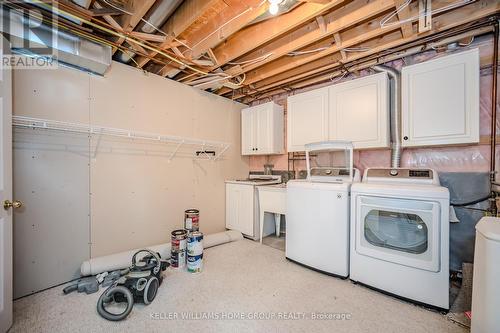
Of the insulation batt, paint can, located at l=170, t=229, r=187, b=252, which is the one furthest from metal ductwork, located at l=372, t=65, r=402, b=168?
paint can, located at l=170, t=229, r=187, b=252

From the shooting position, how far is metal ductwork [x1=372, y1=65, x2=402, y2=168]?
91.4 inches

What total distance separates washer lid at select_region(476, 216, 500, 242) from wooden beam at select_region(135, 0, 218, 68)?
2.26 m

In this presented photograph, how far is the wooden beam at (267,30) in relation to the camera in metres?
1.69

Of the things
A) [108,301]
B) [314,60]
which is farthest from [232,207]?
[314,60]

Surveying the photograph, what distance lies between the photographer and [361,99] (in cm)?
238

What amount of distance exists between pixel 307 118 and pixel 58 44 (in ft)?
8.71

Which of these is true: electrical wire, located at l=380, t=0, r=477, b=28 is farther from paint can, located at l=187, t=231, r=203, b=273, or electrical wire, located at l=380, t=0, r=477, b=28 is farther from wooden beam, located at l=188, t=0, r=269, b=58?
paint can, located at l=187, t=231, r=203, b=273

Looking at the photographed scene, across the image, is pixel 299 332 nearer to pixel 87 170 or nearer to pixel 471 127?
pixel 471 127

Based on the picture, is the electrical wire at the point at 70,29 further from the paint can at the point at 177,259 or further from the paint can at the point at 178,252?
the paint can at the point at 177,259

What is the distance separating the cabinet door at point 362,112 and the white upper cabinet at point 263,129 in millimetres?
929

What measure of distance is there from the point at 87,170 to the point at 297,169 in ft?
8.92

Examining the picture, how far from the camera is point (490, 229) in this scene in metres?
1.14

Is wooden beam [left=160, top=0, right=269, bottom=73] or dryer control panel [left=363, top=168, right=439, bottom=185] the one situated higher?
wooden beam [left=160, top=0, right=269, bottom=73]

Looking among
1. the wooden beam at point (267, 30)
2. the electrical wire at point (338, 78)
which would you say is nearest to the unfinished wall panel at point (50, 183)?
the wooden beam at point (267, 30)
